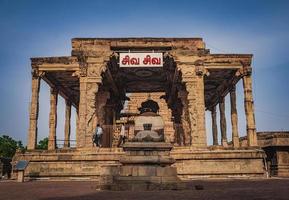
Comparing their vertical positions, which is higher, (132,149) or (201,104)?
(201,104)

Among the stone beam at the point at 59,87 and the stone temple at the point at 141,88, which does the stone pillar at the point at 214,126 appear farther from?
the stone beam at the point at 59,87

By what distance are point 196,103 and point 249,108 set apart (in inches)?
124

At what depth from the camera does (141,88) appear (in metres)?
28.9

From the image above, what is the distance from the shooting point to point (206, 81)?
1013 inches

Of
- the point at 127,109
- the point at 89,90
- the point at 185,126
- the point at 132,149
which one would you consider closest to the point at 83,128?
the point at 89,90

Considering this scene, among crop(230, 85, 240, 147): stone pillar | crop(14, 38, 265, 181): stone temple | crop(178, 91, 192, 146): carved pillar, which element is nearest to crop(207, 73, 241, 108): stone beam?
crop(14, 38, 265, 181): stone temple

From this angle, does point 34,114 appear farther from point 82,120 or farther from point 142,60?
point 142,60

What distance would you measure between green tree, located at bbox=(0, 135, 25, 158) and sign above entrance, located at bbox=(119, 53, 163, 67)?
2209cm

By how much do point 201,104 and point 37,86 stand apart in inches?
388

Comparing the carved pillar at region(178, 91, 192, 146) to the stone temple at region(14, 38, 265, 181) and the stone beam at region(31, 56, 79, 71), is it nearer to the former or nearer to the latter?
the stone temple at region(14, 38, 265, 181)

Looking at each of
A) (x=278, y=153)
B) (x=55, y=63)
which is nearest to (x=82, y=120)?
(x=55, y=63)

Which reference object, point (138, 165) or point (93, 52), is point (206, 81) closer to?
point (93, 52)

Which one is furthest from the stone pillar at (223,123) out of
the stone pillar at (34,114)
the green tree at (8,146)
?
the green tree at (8,146)

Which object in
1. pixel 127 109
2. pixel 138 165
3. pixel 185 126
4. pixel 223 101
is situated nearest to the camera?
pixel 138 165
